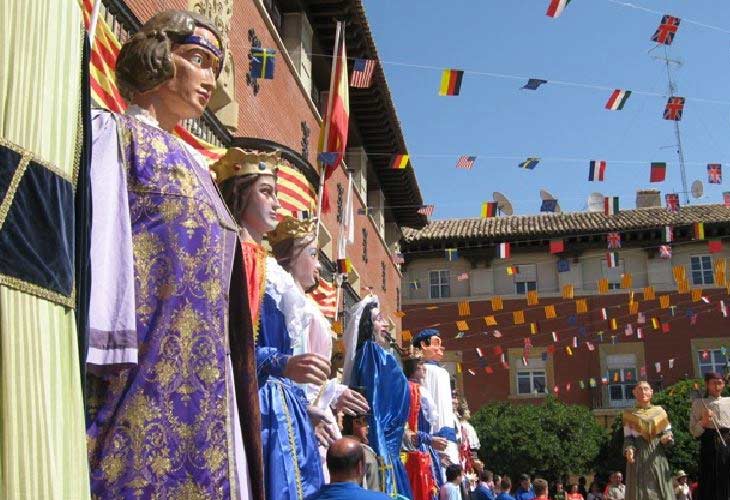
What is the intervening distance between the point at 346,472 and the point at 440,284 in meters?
38.2

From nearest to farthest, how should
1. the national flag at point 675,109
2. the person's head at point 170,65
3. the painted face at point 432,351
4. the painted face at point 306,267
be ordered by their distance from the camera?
the person's head at point 170,65
the painted face at point 306,267
the painted face at point 432,351
the national flag at point 675,109

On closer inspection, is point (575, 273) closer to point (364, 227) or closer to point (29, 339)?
point (364, 227)

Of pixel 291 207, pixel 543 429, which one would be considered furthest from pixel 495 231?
pixel 291 207

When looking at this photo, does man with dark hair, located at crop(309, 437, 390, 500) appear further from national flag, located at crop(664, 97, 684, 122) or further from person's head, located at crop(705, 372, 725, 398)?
national flag, located at crop(664, 97, 684, 122)

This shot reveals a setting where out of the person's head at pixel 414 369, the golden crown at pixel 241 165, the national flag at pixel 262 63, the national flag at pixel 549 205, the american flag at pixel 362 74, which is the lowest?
the person's head at pixel 414 369

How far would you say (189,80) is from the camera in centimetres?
312

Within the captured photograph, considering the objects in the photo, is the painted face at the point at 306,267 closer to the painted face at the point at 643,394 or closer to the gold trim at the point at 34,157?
the gold trim at the point at 34,157

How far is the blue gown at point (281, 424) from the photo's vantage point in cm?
378

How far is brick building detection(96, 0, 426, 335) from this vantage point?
35.6ft

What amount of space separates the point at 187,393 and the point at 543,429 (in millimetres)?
33413

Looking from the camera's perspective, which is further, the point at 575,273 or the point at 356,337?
the point at 575,273

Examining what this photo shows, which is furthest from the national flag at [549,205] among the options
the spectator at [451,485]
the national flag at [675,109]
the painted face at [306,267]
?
the painted face at [306,267]

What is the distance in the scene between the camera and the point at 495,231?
4191cm

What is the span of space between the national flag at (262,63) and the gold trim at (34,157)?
35.4 feet
